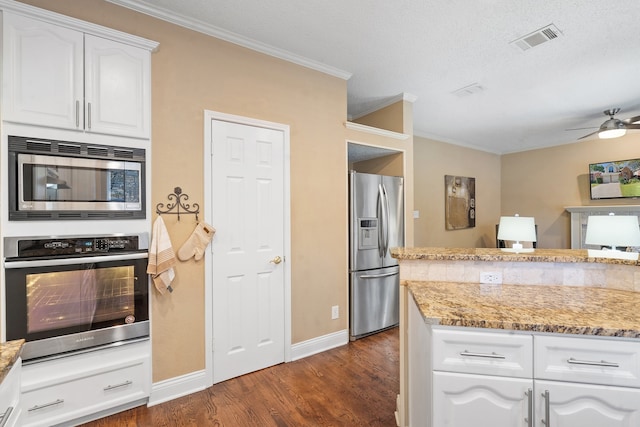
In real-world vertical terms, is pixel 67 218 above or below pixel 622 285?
above

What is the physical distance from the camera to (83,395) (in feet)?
6.02

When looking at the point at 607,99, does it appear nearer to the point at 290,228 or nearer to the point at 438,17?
the point at 438,17

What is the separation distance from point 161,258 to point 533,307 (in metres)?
2.16

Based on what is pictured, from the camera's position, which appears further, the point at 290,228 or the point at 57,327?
the point at 290,228

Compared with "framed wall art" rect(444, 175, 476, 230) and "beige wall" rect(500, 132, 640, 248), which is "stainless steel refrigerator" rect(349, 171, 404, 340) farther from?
"beige wall" rect(500, 132, 640, 248)

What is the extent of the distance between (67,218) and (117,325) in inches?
29.7

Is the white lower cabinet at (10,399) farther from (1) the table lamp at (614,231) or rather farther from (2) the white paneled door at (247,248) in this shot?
(1) the table lamp at (614,231)

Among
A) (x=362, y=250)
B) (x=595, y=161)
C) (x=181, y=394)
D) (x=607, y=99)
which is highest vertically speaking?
(x=607, y=99)

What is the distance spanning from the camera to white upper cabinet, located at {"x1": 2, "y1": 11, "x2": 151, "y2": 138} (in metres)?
1.65

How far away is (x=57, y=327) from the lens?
1.77 metres

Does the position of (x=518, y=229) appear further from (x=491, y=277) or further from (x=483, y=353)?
(x=483, y=353)

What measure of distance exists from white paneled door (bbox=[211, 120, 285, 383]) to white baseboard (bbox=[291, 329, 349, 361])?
15 cm

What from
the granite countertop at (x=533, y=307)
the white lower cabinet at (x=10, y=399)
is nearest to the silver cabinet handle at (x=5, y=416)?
the white lower cabinet at (x=10, y=399)

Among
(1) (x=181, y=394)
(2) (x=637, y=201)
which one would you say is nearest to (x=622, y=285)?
(1) (x=181, y=394)
